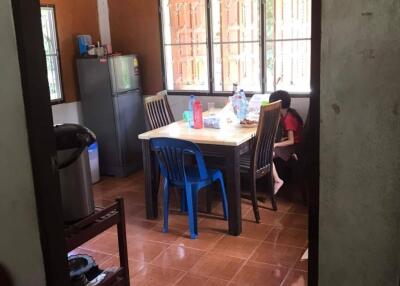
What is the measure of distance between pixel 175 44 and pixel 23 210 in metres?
3.96

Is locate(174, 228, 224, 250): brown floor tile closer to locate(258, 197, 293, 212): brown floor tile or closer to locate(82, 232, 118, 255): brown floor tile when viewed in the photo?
locate(82, 232, 118, 255): brown floor tile

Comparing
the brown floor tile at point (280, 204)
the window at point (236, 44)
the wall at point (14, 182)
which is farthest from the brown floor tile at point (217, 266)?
the window at point (236, 44)

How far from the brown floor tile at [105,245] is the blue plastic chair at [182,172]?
0.42 meters

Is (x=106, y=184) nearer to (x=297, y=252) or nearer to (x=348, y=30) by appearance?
(x=297, y=252)

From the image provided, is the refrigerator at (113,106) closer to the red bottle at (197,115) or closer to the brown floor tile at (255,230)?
the red bottle at (197,115)

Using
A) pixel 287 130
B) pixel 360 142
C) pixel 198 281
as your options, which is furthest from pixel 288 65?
pixel 360 142

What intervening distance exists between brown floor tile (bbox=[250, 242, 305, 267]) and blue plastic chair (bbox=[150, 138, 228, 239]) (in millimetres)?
548

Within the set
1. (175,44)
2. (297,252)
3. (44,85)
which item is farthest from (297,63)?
(44,85)

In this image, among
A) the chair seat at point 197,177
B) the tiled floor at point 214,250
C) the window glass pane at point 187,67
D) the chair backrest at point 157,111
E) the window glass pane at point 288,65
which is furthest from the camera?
the window glass pane at point 187,67

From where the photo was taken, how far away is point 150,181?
148 inches

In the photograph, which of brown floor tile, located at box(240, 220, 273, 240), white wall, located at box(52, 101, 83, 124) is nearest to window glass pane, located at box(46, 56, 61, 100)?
white wall, located at box(52, 101, 83, 124)

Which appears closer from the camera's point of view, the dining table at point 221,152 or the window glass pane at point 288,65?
the dining table at point 221,152

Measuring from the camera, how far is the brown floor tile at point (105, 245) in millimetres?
3311

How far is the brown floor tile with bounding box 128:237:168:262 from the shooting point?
3.18 m
